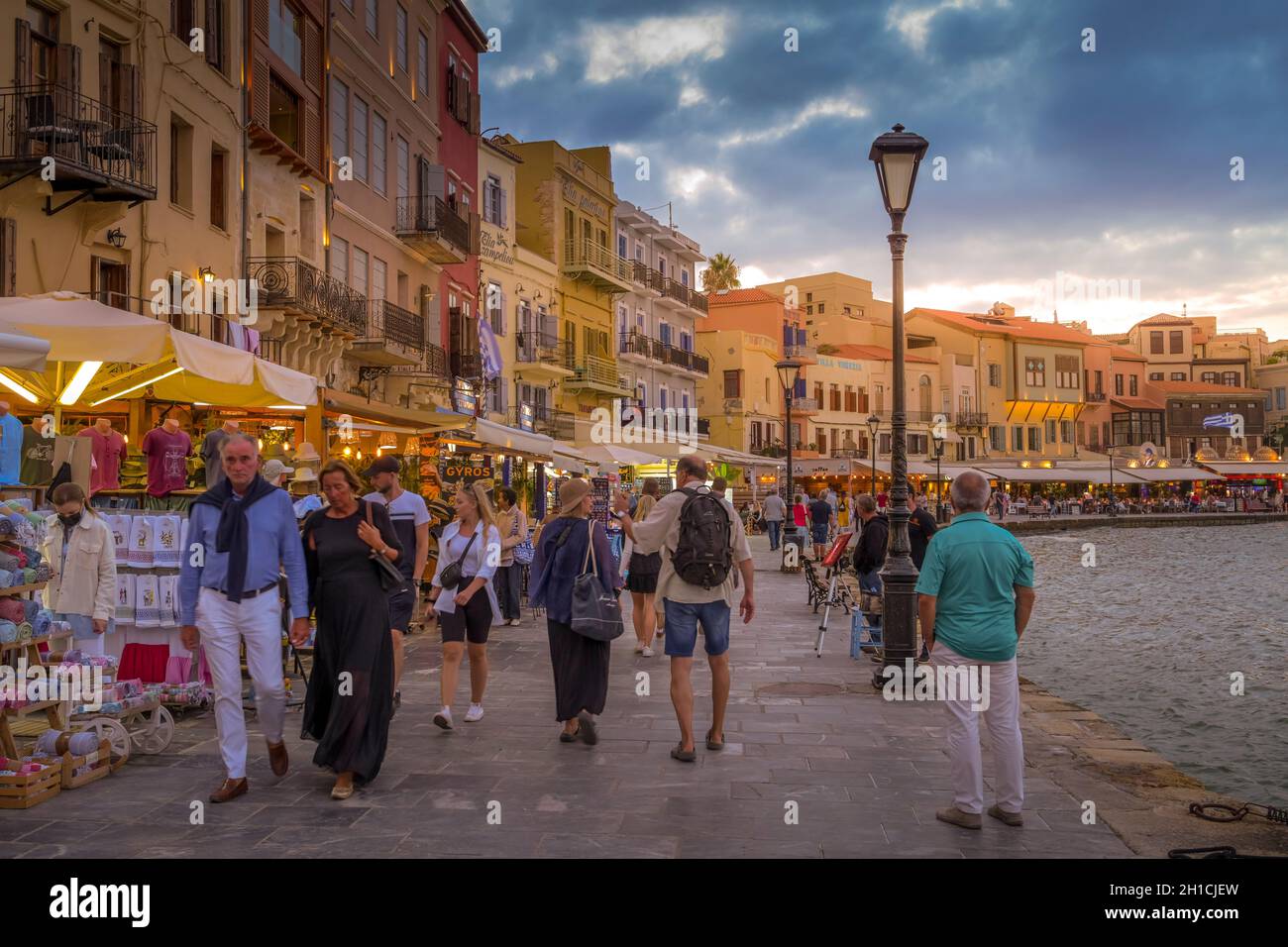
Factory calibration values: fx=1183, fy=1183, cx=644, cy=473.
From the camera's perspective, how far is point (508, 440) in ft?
65.2

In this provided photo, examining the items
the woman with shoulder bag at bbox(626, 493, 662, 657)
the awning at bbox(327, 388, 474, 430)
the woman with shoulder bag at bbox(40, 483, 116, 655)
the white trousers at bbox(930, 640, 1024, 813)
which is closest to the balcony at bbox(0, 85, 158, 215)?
the awning at bbox(327, 388, 474, 430)

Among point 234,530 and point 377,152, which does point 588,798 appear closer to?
point 234,530

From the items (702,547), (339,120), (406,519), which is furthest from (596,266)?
(702,547)

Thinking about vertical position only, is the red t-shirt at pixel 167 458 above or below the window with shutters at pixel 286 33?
below

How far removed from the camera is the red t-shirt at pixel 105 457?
41.3 feet

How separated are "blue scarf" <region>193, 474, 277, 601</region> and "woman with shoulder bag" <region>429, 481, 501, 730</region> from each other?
2.24 m

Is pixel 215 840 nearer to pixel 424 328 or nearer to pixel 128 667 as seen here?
pixel 128 667

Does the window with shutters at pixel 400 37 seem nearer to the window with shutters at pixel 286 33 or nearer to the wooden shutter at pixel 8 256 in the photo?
the window with shutters at pixel 286 33

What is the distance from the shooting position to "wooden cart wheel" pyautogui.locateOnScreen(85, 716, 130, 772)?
23.3 feet

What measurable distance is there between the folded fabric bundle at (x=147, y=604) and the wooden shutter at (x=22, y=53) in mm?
9368

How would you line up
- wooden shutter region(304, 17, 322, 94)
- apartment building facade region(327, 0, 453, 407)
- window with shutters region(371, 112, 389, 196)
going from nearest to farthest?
wooden shutter region(304, 17, 322, 94), apartment building facade region(327, 0, 453, 407), window with shutters region(371, 112, 389, 196)

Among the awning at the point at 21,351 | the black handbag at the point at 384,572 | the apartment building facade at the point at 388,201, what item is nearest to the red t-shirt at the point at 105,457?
the awning at the point at 21,351

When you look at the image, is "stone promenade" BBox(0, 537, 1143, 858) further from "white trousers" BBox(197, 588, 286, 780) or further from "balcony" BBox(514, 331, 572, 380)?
"balcony" BBox(514, 331, 572, 380)
